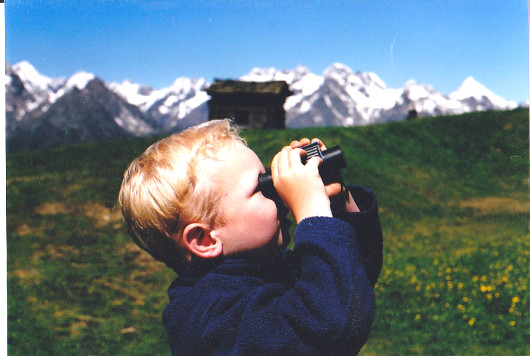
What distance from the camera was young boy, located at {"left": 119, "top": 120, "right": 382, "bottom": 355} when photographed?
55.7 inches

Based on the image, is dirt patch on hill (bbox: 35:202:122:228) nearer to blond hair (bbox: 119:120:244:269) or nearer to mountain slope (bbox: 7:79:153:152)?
blond hair (bbox: 119:120:244:269)

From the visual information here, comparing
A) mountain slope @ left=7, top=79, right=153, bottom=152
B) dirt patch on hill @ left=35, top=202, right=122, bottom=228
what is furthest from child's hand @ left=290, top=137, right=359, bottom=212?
mountain slope @ left=7, top=79, right=153, bottom=152

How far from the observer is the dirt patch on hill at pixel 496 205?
534 inches

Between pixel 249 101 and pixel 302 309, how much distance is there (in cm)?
2536

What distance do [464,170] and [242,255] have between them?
15808mm

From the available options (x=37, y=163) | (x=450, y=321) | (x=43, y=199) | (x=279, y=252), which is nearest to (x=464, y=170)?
(x=450, y=321)

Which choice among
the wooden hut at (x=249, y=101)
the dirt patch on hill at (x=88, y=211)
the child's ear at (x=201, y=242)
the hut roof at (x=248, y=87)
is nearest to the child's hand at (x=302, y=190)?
the child's ear at (x=201, y=242)

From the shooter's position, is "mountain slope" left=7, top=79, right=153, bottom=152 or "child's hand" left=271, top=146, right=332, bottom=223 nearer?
"child's hand" left=271, top=146, right=332, bottom=223

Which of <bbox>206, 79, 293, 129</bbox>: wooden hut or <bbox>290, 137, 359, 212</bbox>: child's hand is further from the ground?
<bbox>290, 137, 359, 212</bbox>: child's hand

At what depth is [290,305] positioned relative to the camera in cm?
145

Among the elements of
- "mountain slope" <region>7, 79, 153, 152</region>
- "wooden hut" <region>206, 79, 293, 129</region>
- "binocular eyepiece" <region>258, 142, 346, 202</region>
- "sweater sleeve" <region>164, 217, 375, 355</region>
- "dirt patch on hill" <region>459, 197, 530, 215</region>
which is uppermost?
"binocular eyepiece" <region>258, 142, 346, 202</region>

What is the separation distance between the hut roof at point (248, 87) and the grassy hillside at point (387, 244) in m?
9.06

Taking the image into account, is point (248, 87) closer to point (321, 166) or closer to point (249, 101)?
point (249, 101)

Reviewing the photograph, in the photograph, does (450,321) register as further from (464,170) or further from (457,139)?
(457,139)
